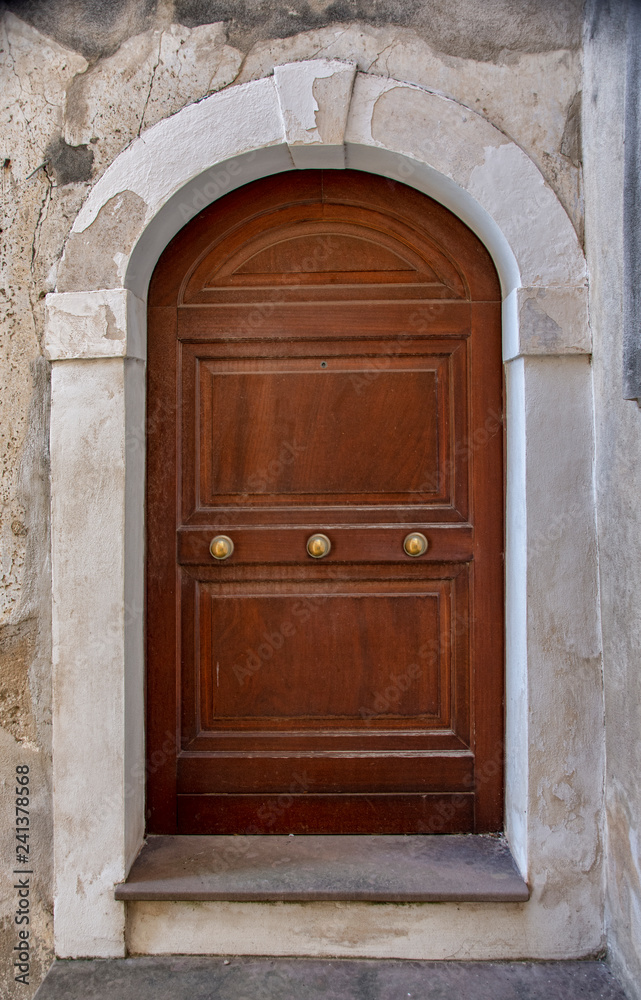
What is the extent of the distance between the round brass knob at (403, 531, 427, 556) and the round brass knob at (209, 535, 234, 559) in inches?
23.8

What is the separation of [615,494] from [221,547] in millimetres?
1270

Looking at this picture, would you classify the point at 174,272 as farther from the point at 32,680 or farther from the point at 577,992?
the point at 577,992

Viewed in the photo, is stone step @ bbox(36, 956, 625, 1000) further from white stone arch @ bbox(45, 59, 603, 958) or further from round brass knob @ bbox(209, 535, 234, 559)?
round brass knob @ bbox(209, 535, 234, 559)

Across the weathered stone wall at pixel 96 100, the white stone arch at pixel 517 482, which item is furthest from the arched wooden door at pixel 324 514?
the weathered stone wall at pixel 96 100

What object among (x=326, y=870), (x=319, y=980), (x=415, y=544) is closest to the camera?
(x=319, y=980)

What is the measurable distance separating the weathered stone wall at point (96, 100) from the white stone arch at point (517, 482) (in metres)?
0.08

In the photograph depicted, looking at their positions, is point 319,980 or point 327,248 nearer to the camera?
point 319,980

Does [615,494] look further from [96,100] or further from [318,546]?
[96,100]

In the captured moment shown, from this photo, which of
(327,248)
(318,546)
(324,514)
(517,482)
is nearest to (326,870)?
(318,546)

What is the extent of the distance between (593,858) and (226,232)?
238 cm

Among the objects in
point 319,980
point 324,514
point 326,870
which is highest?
point 324,514

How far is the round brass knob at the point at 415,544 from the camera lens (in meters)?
2.18

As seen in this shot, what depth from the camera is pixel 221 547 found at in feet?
7.21

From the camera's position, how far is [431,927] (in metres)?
1.98
